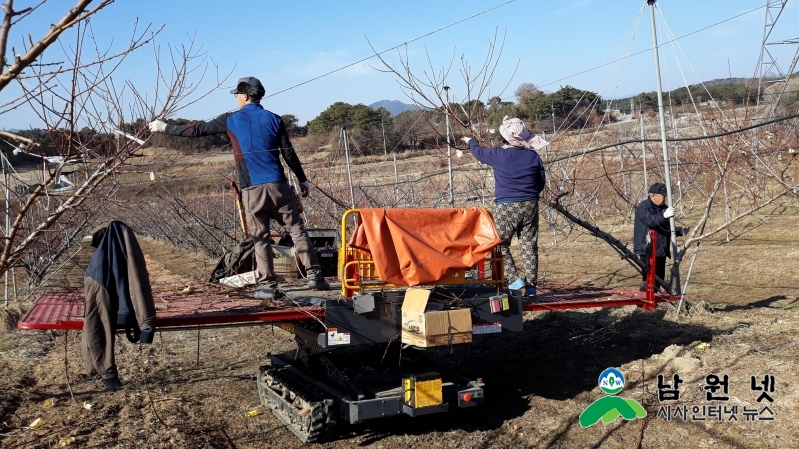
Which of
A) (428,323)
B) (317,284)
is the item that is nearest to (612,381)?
(428,323)

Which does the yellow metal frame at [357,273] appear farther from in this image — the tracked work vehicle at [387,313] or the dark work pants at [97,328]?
the dark work pants at [97,328]

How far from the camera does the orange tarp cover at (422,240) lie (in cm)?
523

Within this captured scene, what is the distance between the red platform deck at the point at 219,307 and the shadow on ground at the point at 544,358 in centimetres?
67

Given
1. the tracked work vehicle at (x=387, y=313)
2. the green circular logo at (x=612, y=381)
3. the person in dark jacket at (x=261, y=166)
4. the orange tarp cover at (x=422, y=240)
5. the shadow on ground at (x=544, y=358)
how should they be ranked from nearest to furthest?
the tracked work vehicle at (x=387, y=313), the orange tarp cover at (x=422, y=240), the green circular logo at (x=612, y=381), the person in dark jacket at (x=261, y=166), the shadow on ground at (x=544, y=358)

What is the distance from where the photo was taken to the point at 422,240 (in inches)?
211

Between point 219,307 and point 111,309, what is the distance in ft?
3.22

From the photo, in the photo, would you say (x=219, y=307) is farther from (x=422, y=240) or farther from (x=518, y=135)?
(x=518, y=135)

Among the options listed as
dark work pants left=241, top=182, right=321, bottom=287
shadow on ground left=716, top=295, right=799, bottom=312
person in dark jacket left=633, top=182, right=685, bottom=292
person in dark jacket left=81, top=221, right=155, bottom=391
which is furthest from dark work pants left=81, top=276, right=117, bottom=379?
shadow on ground left=716, top=295, right=799, bottom=312

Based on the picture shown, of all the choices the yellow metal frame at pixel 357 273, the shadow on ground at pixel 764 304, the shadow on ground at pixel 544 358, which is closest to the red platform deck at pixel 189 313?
the yellow metal frame at pixel 357 273

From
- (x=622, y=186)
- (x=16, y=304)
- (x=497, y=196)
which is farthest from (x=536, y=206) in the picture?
(x=622, y=186)

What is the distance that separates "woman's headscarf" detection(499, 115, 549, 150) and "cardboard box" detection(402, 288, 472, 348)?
1.96m

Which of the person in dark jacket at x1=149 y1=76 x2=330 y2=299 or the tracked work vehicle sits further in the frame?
the person in dark jacket at x1=149 y1=76 x2=330 y2=299

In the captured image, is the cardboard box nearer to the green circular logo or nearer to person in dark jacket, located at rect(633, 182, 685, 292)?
the green circular logo

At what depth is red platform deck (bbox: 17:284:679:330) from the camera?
16.4ft
